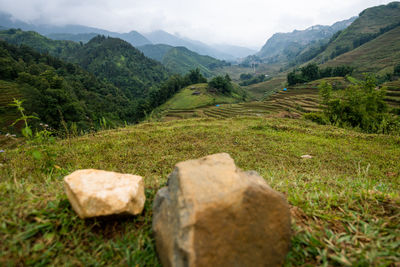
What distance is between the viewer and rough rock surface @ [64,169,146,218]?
182 centimetres

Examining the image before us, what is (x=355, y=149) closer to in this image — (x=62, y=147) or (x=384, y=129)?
(x=384, y=129)

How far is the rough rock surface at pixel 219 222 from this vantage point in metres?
1.48

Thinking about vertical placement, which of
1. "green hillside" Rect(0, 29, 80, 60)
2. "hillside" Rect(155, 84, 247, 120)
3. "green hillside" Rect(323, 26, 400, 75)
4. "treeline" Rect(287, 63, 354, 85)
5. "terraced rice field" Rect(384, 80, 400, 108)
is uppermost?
"green hillside" Rect(0, 29, 80, 60)

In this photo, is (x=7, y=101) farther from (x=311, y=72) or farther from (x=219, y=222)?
(x=311, y=72)

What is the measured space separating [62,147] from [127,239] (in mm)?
5526

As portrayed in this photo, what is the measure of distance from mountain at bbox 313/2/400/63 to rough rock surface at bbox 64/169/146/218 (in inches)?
6561

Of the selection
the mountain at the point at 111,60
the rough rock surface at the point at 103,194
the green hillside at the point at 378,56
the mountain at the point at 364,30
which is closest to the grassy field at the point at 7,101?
the rough rock surface at the point at 103,194

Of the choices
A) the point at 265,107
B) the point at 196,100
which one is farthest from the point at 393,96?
the point at 196,100

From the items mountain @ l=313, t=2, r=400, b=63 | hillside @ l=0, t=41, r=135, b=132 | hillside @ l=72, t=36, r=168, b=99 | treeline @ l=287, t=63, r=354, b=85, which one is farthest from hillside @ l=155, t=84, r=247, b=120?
mountain @ l=313, t=2, r=400, b=63

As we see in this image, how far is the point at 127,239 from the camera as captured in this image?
6.21 feet

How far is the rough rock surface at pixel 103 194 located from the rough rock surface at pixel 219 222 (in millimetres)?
300

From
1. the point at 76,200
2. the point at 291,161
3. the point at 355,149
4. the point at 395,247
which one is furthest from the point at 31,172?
the point at 355,149

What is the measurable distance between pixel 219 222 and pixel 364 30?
21765cm

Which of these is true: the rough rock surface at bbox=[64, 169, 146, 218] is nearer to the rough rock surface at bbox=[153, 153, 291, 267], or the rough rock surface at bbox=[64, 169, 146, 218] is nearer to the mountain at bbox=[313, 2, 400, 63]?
the rough rock surface at bbox=[153, 153, 291, 267]
